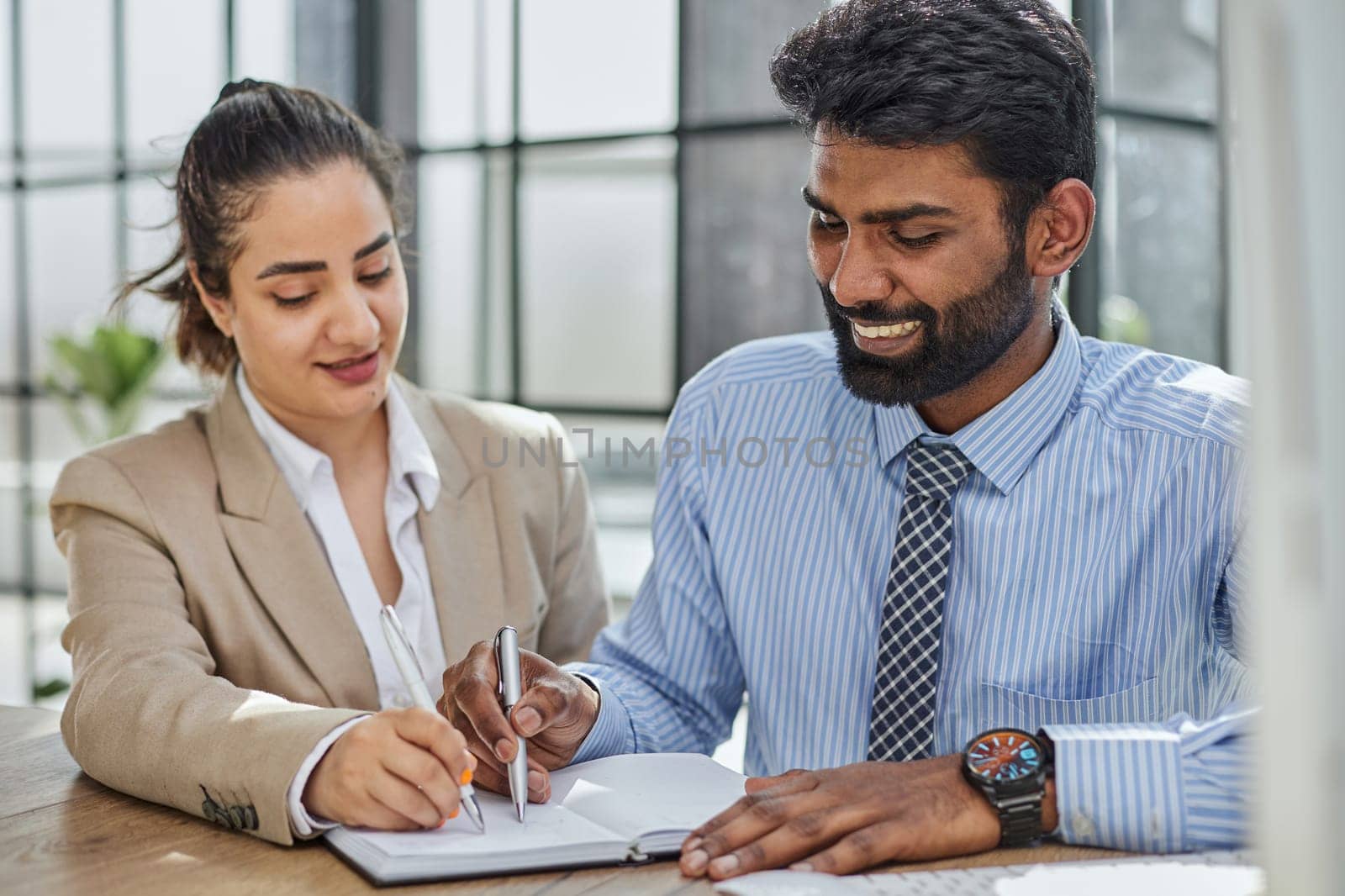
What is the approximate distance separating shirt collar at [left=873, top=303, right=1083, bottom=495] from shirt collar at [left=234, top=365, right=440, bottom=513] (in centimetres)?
78

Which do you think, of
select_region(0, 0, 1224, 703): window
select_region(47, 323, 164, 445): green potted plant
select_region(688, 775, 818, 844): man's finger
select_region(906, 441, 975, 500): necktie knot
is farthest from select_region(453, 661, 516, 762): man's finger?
select_region(47, 323, 164, 445): green potted plant

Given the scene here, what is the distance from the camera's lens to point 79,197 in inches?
189

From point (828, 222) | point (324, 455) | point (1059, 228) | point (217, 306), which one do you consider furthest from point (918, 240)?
point (217, 306)

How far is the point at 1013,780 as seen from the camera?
47.9 inches

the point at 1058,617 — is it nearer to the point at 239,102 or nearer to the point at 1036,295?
the point at 1036,295

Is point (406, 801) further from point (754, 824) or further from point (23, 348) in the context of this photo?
point (23, 348)

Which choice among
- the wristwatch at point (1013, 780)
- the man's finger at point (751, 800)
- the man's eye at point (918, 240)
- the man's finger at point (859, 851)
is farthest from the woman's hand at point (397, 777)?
the man's eye at point (918, 240)

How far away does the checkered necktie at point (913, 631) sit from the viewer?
1590mm

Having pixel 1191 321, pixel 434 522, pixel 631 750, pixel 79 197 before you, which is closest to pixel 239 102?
pixel 434 522

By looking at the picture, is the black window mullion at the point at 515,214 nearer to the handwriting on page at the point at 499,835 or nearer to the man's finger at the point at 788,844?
the handwriting on page at the point at 499,835

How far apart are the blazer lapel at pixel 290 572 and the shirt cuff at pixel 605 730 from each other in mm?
414

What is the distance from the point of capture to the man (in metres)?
1.59

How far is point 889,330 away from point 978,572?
0.33 m

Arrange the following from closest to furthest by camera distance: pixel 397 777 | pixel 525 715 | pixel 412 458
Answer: pixel 397 777, pixel 525 715, pixel 412 458
